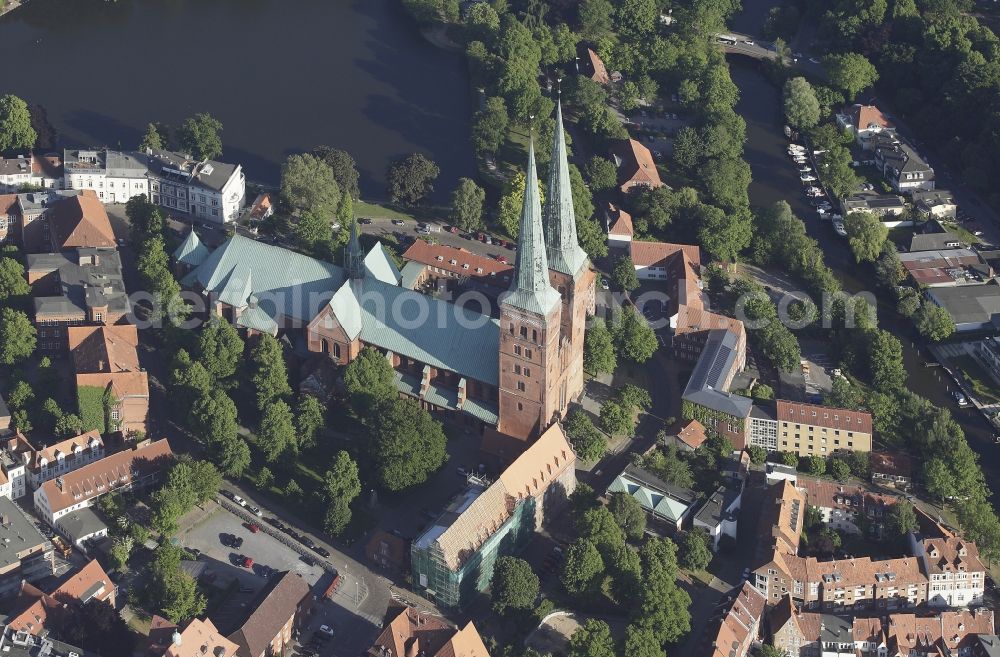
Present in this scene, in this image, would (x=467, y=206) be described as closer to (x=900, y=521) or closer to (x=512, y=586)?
(x=512, y=586)

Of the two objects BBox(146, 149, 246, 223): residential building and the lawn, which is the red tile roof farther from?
BBox(146, 149, 246, 223): residential building

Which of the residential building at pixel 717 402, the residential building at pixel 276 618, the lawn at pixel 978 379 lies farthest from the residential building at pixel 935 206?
the residential building at pixel 276 618

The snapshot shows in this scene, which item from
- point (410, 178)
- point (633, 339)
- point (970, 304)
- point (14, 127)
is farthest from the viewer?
point (14, 127)

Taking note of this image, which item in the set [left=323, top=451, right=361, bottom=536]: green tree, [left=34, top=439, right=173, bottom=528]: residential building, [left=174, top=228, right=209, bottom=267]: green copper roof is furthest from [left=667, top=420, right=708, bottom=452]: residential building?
[left=174, top=228, right=209, bottom=267]: green copper roof

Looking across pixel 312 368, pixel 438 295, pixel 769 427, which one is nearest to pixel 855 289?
pixel 769 427

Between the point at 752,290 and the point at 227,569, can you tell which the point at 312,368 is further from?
the point at 752,290

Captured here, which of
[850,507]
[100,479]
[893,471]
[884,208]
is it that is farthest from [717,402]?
[100,479]

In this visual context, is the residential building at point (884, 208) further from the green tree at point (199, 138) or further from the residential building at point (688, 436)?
the green tree at point (199, 138)
